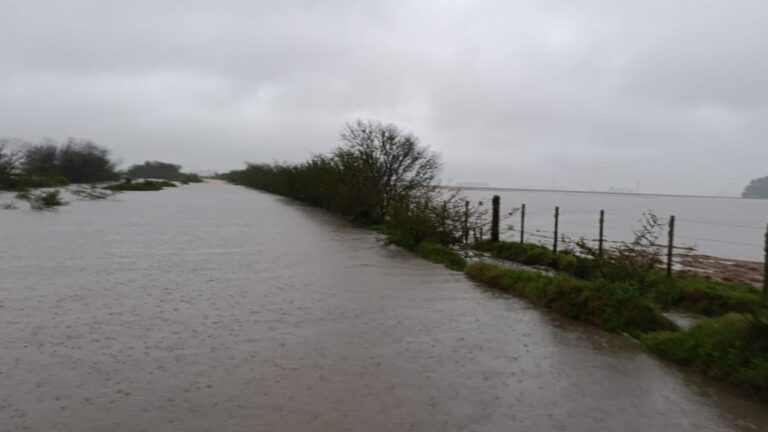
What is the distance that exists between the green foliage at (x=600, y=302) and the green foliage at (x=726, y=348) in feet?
2.44

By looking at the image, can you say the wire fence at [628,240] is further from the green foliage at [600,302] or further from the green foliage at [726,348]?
the green foliage at [726,348]

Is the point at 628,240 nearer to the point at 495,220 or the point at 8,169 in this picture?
the point at 495,220

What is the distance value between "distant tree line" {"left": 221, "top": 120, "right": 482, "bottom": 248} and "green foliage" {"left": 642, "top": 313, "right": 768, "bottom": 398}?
11.2 m

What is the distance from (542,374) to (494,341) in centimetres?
132

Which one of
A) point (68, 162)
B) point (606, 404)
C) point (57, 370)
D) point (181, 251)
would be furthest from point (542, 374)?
point (68, 162)

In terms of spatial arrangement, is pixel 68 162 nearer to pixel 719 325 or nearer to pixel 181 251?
pixel 181 251

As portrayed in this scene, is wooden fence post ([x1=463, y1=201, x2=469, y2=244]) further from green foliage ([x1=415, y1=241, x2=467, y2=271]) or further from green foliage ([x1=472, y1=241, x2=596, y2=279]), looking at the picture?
green foliage ([x1=415, y1=241, x2=467, y2=271])

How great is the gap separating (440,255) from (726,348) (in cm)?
981

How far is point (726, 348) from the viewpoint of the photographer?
22.6ft

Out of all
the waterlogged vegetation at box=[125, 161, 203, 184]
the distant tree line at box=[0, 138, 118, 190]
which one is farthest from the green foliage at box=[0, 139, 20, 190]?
the waterlogged vegetation at box=[125, 161, 203, 184]

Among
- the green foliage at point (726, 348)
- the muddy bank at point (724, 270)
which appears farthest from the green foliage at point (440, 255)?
the green foliage at point (726, 348)

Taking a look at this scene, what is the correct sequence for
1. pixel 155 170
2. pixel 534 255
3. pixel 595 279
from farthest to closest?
1. pixel 155 170
2. pixel 534 255
3. pixel 595 279

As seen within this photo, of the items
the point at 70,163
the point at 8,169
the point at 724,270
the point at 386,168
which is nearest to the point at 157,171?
the point at 70,163

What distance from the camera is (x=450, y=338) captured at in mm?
7938
